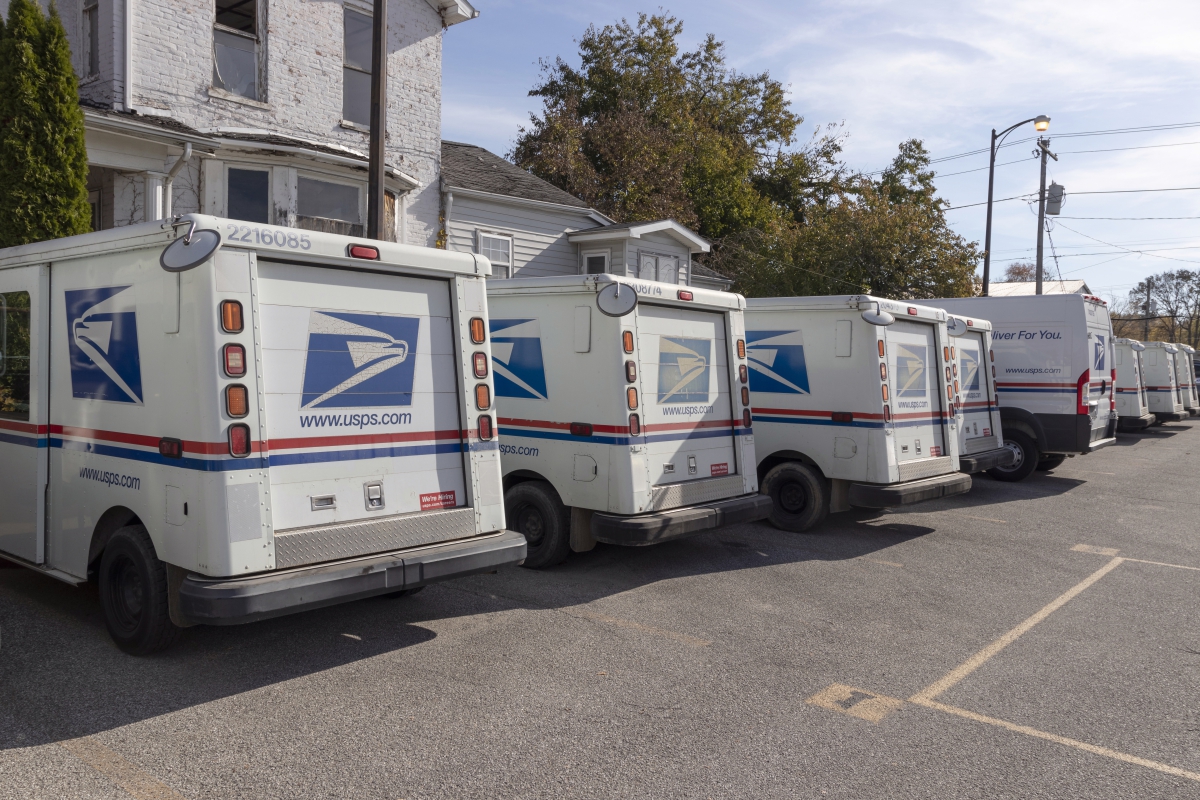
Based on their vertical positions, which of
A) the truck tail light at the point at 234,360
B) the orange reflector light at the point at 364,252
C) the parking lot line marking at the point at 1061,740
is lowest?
the parking lot line marking at the point at 1061,740

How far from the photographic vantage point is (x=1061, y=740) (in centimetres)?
445

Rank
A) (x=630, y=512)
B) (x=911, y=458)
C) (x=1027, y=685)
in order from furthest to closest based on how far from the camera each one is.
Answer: (x=911, y=458) < (x=630, y=512) < (x=1027, y=685)

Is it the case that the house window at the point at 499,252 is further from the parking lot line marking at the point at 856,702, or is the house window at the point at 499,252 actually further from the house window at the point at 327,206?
the parking lot line marking at the point at 856,702

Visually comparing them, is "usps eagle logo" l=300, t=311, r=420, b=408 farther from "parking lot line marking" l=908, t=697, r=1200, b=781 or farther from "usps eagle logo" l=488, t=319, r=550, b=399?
"parking lot line marking" l=908, t=697, r=1200, b=781

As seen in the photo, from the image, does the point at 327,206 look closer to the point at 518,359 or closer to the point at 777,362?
the point at 518,359

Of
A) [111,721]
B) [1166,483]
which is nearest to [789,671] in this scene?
[111,721]

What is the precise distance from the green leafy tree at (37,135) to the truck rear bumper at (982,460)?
11082 mm

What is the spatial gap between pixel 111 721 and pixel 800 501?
706 centimetres

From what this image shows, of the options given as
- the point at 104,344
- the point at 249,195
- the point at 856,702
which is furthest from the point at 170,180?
the point at 856,702

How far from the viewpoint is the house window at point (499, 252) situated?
741 inches

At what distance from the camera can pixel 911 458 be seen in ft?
31.2

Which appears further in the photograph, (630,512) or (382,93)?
(382,93)

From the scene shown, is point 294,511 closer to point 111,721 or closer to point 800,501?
point 111,721

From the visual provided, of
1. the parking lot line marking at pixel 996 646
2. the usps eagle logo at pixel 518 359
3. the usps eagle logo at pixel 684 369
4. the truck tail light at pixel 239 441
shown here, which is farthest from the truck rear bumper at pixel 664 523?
the truck tail light at pixel 239 441
